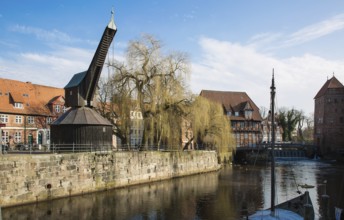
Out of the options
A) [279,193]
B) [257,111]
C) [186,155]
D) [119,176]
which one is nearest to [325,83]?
[257,111]

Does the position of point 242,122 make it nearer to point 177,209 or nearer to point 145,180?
point 145,180

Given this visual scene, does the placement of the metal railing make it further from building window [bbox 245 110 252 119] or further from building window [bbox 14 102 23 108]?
building window [bbox 245 110 252 119]

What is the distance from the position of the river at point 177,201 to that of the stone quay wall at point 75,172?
2.21 ft

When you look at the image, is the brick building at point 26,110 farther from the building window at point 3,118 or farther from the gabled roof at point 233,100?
the gabled roof at point 233,100

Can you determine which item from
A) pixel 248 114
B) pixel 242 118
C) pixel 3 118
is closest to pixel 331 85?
pixel 248 114

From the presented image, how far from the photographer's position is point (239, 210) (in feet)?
61.8

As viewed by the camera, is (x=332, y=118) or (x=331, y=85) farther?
(x=331, y=85)

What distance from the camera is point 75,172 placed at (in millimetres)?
22297

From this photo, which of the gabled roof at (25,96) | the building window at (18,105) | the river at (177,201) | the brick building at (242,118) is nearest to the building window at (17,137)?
the gabled roof at (25,96)

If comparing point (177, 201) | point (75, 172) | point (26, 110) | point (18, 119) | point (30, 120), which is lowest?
point (177, 201)

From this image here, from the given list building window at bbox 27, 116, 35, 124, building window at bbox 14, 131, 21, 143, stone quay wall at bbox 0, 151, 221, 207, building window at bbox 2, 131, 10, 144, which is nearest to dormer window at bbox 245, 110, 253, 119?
stone quay wall at bbox 0, 151, 221, 207

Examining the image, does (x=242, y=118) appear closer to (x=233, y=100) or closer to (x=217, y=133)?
(x=233, y=100)

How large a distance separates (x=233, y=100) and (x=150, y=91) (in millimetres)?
32920

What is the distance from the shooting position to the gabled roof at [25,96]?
1441 inches
